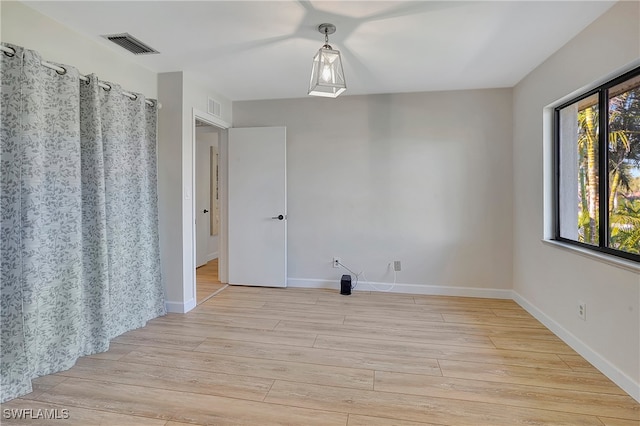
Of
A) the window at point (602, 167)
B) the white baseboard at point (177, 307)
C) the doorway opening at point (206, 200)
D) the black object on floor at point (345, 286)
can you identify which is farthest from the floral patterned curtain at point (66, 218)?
the window at point (602, 167)

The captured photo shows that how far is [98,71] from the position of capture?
252cm

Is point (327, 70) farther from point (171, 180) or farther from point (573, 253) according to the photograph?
point (573, 253)

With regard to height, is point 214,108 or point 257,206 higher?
point 214,108

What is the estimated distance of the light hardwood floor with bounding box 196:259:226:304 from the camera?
3.75m

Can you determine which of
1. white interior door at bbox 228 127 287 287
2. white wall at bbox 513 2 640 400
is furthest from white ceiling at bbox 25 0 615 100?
white interior door at bbox 228 127 287 287

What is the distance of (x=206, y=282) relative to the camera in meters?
4.29

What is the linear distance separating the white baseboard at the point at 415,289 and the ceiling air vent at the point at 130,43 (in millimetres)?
2869

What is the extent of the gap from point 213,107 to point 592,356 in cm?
413

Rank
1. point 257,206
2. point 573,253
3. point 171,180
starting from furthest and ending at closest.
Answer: point 257,206 < point 171,180 < point 573,253

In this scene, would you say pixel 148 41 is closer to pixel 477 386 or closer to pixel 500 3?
pixel 500 3

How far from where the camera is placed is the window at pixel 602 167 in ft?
6.50

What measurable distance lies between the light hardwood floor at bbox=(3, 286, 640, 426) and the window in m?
0.92

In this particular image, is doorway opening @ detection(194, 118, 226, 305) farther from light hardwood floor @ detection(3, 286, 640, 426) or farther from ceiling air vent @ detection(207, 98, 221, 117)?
light hardwood floor @ detection(3, 286, 640, 426)

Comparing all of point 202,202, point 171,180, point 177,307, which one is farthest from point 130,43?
point 202,202
